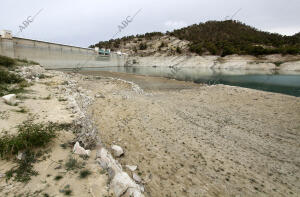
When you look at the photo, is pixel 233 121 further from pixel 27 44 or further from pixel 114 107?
pixel 27 44

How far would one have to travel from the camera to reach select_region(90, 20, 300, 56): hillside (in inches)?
2346

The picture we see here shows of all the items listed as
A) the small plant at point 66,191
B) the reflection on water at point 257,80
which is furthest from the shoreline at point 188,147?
the reflection on water at point 257,80

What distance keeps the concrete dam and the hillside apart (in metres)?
26.4

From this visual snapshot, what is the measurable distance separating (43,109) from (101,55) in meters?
64.7

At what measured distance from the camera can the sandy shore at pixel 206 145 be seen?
Answer: 15.5 ft

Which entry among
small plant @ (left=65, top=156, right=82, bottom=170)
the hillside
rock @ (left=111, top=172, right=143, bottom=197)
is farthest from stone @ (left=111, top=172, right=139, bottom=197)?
the hillside

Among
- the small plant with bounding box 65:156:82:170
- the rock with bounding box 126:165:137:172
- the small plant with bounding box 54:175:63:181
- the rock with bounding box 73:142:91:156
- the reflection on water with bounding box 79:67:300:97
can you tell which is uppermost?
the reflection on water with bounding box 79:67:300:97

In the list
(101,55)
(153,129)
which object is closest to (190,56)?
(101,55)

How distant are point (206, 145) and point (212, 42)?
77182mm

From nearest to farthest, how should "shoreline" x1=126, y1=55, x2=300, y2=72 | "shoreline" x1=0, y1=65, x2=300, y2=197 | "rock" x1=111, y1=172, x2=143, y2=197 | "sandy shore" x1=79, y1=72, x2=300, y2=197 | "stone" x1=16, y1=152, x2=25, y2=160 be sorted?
"rock" x1=111, y1=172, x2=143, y2=197 < "stone" x1=16, y1=152, x2=25, y2=160 < "shoreline" x1=0, y1=65, x2=300, y2=197 < "sandy shore" x1=79, y1=72, x2=300, y2=197 < "shoreline" x1=126, y1=55, x2=300, y2=72

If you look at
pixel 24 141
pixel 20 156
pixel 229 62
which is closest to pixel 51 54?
pixel 24 141

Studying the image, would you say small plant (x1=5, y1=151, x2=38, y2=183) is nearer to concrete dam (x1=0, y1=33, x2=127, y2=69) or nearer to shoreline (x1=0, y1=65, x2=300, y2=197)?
shoreline (x1=0, y1=65, x2=300, y2=197)

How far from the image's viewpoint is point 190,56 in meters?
68.1

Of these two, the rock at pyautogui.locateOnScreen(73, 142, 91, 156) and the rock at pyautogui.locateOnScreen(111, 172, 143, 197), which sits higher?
the rock at pyautogui.locateOnScreen(73, 142, 91, 156)
